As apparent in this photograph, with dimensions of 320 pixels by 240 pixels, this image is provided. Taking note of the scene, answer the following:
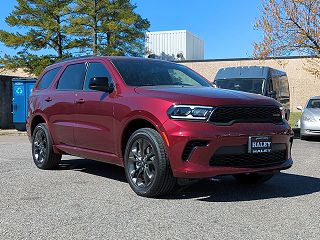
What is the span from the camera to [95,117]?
6316mm

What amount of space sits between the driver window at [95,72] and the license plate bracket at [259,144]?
2.24m

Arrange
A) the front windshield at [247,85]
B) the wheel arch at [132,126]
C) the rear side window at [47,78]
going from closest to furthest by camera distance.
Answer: the wheel arch at [132,126] < the rear side window at [47,78] < the front windshield at [247,85]


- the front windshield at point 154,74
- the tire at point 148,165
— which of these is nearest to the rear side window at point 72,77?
the front windshield at point 154,74

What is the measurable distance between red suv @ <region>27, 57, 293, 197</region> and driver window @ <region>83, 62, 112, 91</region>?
0.02m

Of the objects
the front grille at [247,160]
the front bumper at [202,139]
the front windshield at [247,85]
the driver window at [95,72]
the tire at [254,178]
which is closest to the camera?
the front bumper at [202,139]

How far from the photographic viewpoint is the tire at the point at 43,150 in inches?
296

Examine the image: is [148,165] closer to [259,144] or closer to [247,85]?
[259,144]

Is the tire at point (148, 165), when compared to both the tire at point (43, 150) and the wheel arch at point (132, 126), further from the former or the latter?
the tire at point (43, 150)

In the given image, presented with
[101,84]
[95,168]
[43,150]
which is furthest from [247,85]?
[101,84]

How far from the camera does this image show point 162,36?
43.2m

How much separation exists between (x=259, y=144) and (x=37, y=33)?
28918 mm

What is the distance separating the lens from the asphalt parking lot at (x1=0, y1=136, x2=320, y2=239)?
4173 millimetres

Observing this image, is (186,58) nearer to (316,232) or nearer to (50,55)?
(50,55)

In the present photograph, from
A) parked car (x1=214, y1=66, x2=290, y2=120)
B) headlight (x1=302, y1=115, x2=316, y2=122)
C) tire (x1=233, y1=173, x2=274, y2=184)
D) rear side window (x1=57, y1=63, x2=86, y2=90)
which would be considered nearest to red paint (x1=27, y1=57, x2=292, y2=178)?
rear side window (x1=57, y1=63, x2=86, y2=90)
